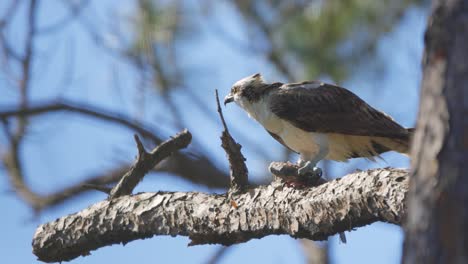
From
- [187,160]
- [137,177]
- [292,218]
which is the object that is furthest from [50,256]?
[187,160]

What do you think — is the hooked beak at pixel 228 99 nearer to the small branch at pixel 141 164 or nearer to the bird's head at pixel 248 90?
the bird's head at pixel 248 90

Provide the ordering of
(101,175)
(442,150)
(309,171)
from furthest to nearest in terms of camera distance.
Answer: (101,175) < (309,171) < (442,150)

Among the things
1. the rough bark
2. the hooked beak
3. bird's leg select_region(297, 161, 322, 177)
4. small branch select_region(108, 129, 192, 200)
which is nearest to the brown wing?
the hooked beak

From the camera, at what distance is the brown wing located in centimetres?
576

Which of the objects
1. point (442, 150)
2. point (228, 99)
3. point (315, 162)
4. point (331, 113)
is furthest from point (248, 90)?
point (442, 150)

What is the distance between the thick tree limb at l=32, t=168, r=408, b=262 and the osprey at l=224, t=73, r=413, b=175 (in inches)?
49.7

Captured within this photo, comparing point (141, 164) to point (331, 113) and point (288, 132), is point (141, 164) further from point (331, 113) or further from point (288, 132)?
point (331, 113)

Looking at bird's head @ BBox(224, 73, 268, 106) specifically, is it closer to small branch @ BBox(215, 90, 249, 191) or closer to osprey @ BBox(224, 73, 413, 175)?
osprey @ BBox(224, 73, 413, 175)

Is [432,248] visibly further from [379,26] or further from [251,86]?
[379,26]

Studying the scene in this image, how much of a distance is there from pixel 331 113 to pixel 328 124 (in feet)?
0.28

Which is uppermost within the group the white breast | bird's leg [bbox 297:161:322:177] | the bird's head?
the bird's head

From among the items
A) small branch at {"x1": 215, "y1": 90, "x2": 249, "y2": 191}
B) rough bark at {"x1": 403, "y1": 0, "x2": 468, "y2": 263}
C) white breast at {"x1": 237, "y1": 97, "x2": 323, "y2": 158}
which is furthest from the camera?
white breast at {"x1": 237, "y1": 97, "x2": 323, "y2": 158}

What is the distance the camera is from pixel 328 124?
585 centimetres

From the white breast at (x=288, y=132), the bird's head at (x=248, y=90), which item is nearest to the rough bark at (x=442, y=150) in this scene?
the white breast at (x=288, y=132)
